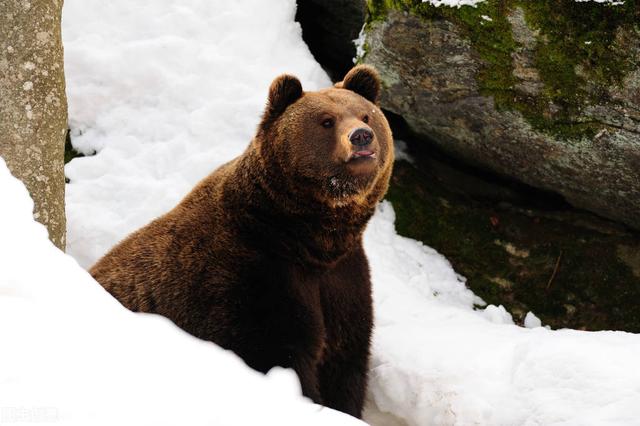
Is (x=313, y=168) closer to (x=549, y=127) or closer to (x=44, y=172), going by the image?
(x=44, y=172)

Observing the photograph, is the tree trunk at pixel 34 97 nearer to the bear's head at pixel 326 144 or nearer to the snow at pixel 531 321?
the bear's head at pixel 326 144

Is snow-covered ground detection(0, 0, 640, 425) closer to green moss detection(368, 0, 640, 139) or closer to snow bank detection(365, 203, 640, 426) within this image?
snow bank detection(365, 203, 640, 426)

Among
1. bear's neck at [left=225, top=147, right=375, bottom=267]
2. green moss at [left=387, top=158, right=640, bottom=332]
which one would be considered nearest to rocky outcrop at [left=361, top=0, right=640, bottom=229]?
green moss at [left=387, top=158, right=640, bottom=332]

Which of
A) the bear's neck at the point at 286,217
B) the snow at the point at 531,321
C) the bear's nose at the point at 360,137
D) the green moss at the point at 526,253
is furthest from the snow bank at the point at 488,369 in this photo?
the bear's nose at the point at 360,137

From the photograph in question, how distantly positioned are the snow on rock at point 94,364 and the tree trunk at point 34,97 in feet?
6.69

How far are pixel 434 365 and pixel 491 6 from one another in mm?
2855

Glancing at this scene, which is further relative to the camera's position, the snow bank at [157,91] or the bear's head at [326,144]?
the snow bank at [157,91]

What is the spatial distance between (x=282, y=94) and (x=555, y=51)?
95.2 inches

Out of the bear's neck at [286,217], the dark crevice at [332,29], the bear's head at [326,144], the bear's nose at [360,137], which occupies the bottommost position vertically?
the dark crevice at [332,29]

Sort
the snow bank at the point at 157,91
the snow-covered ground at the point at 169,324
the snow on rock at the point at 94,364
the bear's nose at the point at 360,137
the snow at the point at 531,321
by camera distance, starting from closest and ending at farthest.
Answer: the snow on rock at the point at 94,364
the snow-covered ground at the point at 169,324
the bear's nose at the point at 360,137
the snow at the point at 531,321
the snow bank at the point at 157,91

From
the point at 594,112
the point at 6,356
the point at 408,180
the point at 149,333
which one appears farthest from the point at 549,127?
the point at 6,356

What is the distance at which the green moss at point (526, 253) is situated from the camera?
277 inches

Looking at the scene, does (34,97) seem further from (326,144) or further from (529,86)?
(529,86)

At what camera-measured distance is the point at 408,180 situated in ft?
25.7
